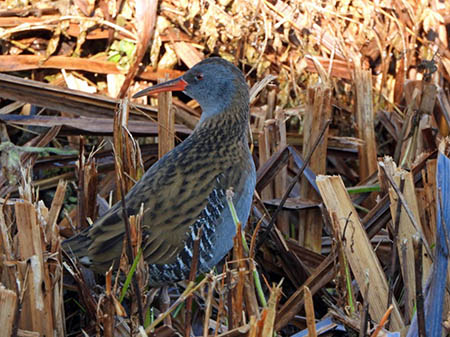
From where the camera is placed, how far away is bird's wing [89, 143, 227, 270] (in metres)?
2.40

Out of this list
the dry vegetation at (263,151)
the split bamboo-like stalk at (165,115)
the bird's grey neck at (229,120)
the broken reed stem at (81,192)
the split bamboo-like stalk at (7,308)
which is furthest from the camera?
the split bamboo-like stalk at (165,115)

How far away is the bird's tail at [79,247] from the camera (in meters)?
2.41

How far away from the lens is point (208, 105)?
2.95 m

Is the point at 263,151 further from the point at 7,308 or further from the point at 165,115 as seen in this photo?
the point at 7,308

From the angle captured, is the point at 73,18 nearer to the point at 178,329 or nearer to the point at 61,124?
the point at 61,124

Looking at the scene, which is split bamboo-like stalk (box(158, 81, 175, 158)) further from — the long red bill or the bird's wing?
the bird's wing

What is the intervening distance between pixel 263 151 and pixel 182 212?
68 cm

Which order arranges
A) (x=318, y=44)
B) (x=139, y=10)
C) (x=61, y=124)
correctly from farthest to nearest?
(x=318, y=44) < (x=139, y=10) < (x=61, y=124)

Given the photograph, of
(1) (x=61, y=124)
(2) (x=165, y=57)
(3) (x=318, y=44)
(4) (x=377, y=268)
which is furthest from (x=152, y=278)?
(3) (x=318, y=44)

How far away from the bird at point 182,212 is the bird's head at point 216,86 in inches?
7.8

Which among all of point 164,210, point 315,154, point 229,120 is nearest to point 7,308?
point 164,210

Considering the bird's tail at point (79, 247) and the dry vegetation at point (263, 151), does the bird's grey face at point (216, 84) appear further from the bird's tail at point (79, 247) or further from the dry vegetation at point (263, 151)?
the bird's tail at point (79, 247)

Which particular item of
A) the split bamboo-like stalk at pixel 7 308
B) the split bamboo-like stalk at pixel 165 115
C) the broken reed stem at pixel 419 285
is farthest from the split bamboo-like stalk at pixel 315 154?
the split bamboo-like stalk at pixel 7 308

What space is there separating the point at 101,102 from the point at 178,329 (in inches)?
50.8
